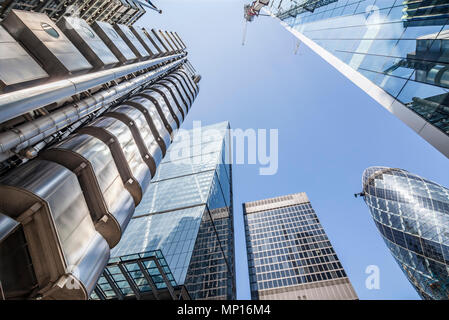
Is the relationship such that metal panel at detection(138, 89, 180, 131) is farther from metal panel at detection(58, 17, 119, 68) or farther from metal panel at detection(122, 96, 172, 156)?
metal panel at detection(58, 17, 119, 68)

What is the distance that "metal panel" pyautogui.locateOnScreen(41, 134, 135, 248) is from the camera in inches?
316

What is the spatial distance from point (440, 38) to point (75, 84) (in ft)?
48.3

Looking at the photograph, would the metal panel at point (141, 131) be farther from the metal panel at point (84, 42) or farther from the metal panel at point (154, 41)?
the metal panel at point (154, 41)

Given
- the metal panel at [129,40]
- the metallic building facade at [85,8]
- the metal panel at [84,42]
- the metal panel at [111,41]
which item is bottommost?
the metal panel at [84,42]

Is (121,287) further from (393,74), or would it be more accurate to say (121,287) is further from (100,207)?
(393,74)

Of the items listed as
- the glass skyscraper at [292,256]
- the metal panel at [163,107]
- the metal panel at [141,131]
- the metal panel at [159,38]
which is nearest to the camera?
the metal panel at [141,131]

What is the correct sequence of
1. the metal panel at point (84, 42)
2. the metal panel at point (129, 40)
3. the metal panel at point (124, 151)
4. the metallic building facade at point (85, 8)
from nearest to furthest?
the metal panel at point (124, 151), the metal panel at point (84, 42), the metal panel at point (129, 40), the metallic building facade at point (85, 8)

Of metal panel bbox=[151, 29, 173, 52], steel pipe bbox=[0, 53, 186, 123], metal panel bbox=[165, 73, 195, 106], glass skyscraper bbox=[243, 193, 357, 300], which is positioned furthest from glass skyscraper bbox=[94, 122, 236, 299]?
glass skyscraper bbox=[243, 193, 357, 300]

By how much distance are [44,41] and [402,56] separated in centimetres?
1631

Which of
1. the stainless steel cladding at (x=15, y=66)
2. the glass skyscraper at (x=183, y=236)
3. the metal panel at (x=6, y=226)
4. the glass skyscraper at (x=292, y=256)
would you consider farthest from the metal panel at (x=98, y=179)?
the glass skyscraper at (x=292, y=256)

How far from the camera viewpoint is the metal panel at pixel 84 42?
10461 mm

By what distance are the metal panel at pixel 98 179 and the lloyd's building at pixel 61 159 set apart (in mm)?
37
